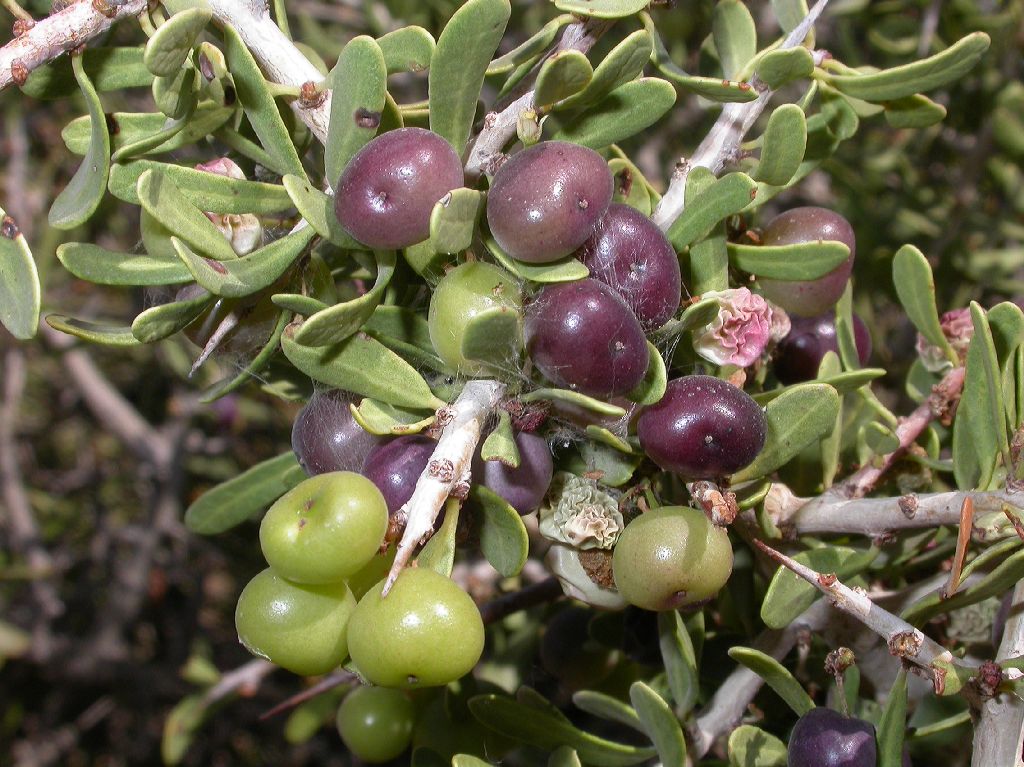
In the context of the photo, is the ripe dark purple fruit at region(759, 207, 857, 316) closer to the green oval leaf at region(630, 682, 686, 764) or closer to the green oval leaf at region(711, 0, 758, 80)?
the green oval leaf at region(711, 0, 758, 80)

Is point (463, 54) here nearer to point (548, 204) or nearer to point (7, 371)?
point (548, 204)

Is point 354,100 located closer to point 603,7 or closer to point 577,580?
point 603,7

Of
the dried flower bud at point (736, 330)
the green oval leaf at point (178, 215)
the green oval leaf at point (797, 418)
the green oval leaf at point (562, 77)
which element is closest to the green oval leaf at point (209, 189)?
the green oval leaf at point (178, 215)

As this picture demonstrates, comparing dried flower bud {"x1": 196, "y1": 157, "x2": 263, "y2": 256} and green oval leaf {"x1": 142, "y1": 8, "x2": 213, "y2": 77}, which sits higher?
green oval leaf {"x1": 142, "y1": 8, "x2": 213, "y2": 77}

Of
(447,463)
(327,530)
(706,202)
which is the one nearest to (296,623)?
(327,530)

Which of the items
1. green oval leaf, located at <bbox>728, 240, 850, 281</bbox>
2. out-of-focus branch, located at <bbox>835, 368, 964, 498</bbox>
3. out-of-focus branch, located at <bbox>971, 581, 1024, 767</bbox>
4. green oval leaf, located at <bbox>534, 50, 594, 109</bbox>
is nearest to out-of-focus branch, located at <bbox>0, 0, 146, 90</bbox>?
green oval leaf, located at <bbox>534, 50, 594, 109</bbox>
